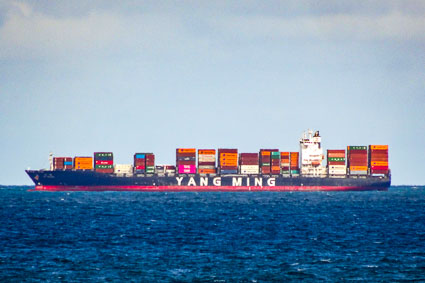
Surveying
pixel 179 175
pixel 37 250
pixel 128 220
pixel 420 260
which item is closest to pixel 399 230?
pixel 420 260

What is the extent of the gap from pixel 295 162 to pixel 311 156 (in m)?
4.39

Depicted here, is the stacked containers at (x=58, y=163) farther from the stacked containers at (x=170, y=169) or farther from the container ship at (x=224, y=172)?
the stacked containers at (x=170, y=169)

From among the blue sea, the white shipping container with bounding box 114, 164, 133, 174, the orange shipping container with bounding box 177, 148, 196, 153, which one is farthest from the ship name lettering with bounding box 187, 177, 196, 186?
the blue sea

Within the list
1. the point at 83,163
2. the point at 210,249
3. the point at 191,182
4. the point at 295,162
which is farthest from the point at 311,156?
the point at 210,249

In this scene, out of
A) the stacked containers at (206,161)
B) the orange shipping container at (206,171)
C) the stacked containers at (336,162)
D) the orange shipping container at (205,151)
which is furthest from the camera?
the stacked containers at (336,162)

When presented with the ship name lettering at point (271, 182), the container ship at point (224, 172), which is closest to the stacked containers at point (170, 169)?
the container ship at point (224, 172)

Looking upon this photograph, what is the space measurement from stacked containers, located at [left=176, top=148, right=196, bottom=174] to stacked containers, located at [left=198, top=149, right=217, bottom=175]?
4.38ft

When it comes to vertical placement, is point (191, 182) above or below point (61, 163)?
below

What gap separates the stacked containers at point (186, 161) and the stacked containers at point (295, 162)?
21044mm

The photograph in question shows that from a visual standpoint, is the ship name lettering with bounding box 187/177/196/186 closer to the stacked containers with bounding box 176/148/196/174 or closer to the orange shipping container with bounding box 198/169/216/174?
the stacked containers with bounding box 176/148/196/174

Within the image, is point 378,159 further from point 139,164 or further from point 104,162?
point 104,162

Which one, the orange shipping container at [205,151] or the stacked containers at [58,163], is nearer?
the stacked containers at [58,163]

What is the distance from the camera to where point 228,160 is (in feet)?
411

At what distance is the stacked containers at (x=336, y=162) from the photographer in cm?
12738
